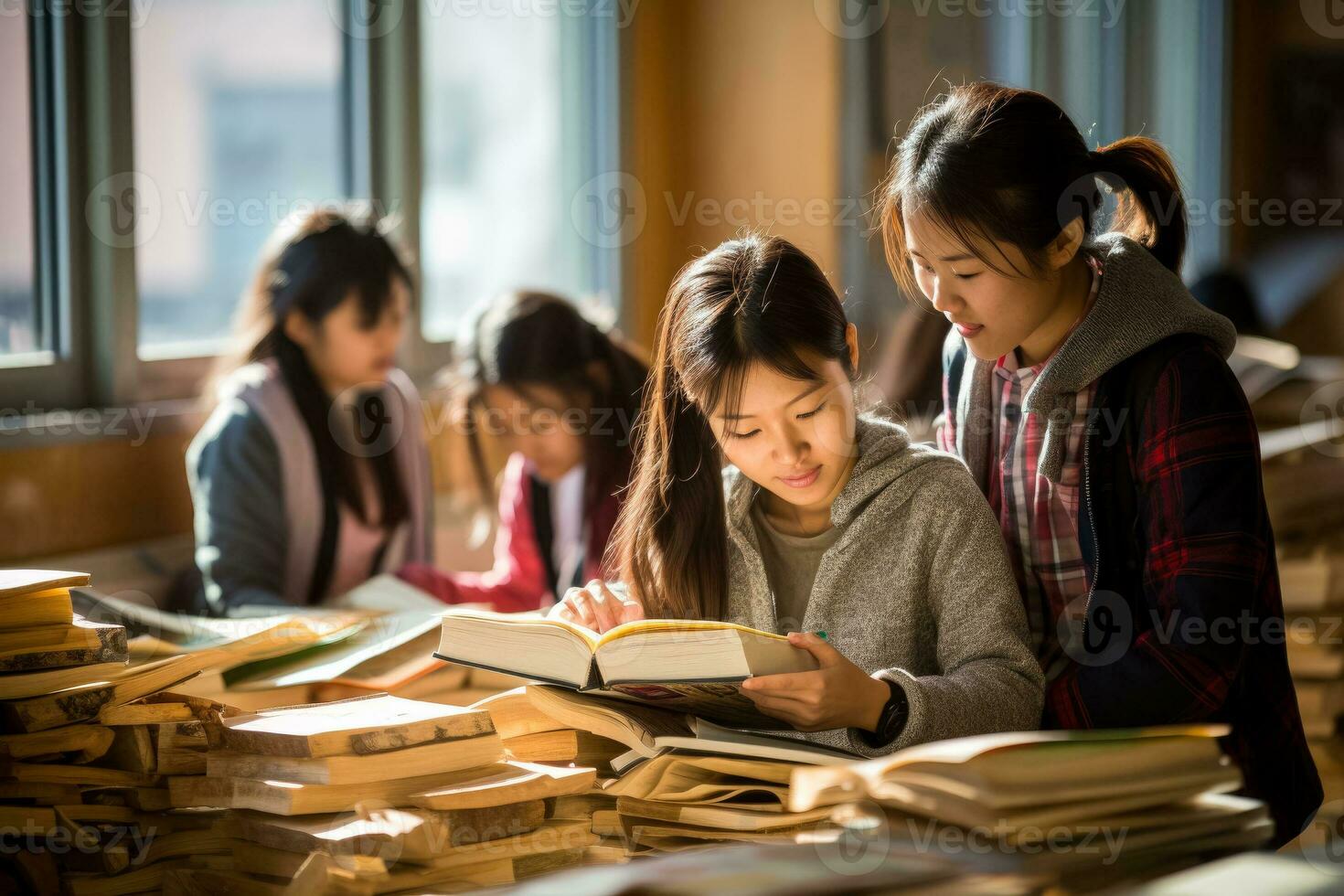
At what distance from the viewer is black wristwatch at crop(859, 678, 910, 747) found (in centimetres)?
122

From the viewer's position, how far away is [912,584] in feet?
4.55

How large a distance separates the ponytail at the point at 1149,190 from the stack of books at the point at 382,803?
848 millimetres

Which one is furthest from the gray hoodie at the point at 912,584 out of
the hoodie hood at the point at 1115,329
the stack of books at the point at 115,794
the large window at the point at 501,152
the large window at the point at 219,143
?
the large window at the point at 501,152

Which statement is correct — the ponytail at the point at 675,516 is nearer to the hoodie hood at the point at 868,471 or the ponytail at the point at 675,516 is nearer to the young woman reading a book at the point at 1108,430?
the hoodie hood at the point at 868,471

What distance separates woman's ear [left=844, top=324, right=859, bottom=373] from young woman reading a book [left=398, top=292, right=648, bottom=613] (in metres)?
0.95

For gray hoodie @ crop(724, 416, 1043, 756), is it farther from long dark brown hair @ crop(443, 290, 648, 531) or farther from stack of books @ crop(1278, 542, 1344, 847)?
stack of books @ crop(1278, 542, 1344, 847)

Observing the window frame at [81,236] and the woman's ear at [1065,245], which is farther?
the window frame at [81,236]

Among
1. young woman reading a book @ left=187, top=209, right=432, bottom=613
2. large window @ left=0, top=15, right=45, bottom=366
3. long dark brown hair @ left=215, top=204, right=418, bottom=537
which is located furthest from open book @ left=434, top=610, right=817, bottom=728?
large window @ left=0, top=15, right=45, bottom=366

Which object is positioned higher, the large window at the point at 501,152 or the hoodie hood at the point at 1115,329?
the large window at the point at 501,152

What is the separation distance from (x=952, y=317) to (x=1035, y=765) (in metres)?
0.60

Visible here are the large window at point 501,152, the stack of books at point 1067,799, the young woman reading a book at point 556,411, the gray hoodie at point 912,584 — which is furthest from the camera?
the large window at point 501,152

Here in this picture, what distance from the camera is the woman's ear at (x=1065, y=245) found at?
141 cm

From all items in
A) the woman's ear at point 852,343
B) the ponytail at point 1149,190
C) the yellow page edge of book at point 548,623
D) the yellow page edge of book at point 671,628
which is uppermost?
the ponytail at point 1149,190

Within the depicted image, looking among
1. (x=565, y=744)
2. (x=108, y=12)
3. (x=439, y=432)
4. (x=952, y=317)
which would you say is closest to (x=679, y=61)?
(x=439, y=432)
